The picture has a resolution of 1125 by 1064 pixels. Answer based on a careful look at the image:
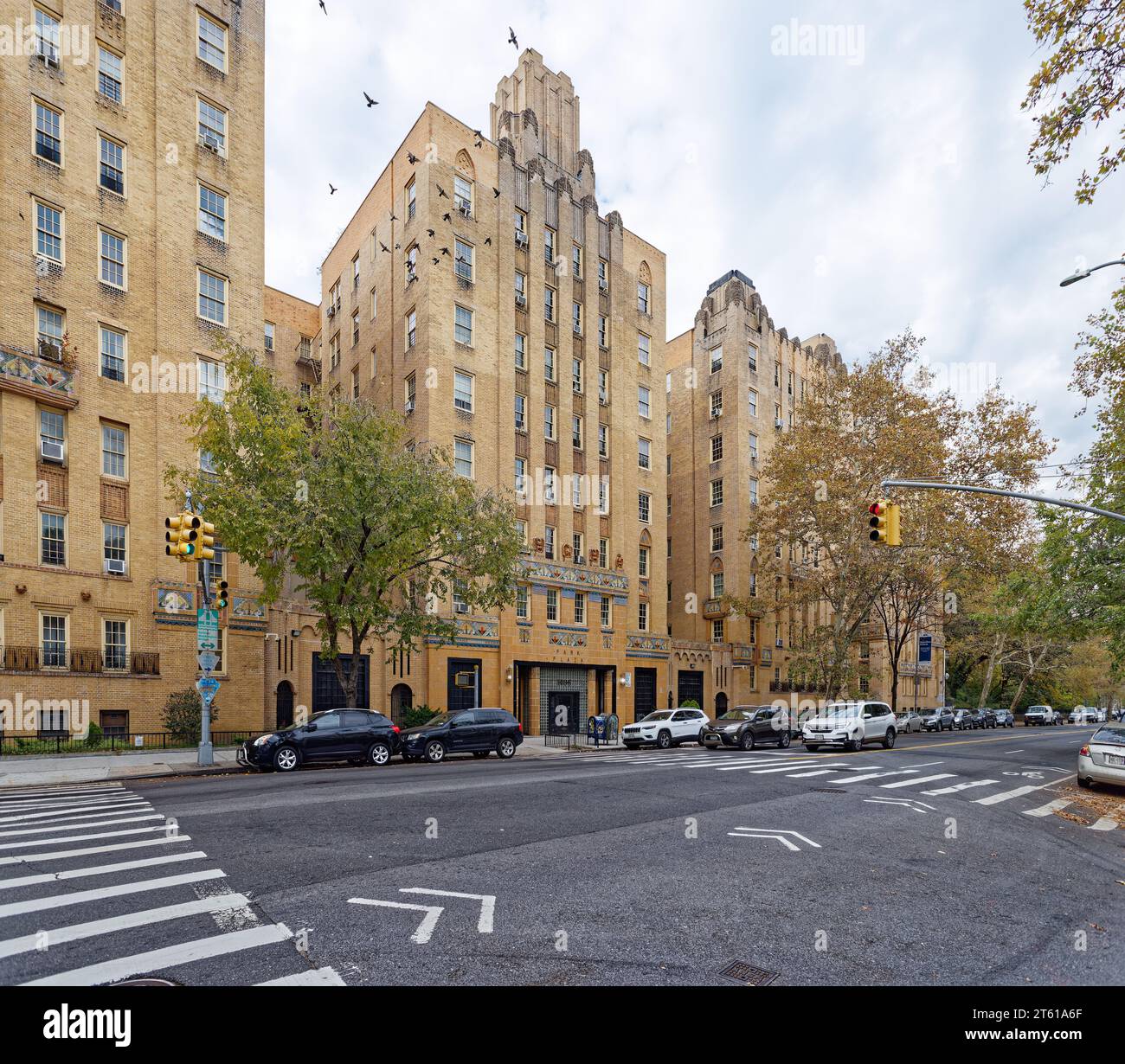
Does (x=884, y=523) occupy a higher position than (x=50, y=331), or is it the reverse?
(x=50, y=331)

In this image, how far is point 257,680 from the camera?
2812cm

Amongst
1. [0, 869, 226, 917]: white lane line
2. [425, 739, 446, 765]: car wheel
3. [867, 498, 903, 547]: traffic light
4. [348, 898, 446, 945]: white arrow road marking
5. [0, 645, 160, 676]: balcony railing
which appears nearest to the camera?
[348, 898, 446, 945]: white arrow road marking

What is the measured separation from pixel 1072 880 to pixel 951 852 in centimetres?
145

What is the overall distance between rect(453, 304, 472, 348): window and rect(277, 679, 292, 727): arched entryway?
58.2 ft

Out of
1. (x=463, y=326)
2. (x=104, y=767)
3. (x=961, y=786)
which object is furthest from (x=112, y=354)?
(x=961, y=786)

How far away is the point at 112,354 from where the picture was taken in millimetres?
26531

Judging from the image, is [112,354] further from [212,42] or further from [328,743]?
[328,743]

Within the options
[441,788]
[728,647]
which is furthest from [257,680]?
[728,647]

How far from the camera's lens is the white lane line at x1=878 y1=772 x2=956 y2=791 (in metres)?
17.0

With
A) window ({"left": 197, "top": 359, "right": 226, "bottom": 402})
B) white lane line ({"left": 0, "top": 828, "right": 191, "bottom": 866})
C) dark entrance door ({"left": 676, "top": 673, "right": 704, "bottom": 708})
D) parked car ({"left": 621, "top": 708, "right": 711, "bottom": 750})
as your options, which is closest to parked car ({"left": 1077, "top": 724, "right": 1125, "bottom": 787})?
parked car ({"left": 621, "top": 708, "right": 711, "bottom": 750})

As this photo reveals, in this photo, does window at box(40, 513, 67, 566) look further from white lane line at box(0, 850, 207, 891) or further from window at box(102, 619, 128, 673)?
white lane line at box(0, 850, 207, 891)

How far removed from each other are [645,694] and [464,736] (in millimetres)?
20384

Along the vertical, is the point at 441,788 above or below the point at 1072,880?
below
